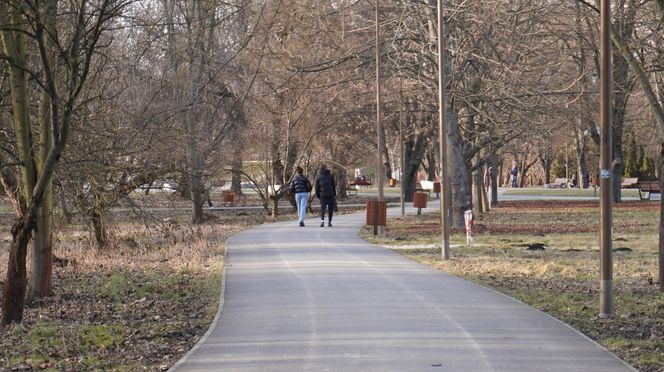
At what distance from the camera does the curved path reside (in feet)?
31.3

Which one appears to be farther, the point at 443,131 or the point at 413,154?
the point at 413,154

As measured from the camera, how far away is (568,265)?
61.7 ft

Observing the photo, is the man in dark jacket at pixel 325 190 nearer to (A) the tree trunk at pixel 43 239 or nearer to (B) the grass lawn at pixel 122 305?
(B) the grass lawn at pixel 122 305

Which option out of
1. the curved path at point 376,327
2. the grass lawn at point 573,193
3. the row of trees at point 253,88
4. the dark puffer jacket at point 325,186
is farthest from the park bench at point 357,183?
the curved path at point 376,327

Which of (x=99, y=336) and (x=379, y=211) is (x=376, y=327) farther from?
(x=379, y=211)

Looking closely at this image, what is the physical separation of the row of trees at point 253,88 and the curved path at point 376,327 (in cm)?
312

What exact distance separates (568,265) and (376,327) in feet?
27.1

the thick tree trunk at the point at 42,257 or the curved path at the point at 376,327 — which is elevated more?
the thick tree trunk at the point at 42,257

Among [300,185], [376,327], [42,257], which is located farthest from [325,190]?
[376,327]

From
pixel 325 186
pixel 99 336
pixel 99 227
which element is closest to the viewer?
pixel 99 336

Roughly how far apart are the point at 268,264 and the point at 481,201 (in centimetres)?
2192

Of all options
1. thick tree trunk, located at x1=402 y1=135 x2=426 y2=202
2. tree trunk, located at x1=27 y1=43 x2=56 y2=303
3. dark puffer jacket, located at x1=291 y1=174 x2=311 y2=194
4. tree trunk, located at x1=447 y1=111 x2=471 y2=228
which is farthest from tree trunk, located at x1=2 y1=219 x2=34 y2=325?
thick tree trunk, located at x1=402 y1=135 x2=426 y2=202

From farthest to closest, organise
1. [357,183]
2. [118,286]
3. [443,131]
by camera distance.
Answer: [357,183] → [443,131] → [118,286]

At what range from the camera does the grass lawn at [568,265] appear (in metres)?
11.6
